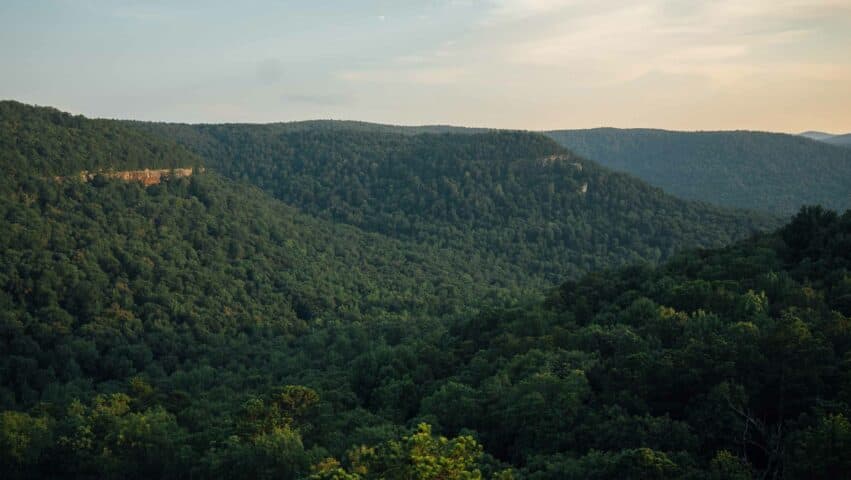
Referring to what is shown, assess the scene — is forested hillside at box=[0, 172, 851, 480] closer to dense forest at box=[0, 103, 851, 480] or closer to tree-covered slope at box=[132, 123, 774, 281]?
dense forest at box=[0, 103, 851, 480]

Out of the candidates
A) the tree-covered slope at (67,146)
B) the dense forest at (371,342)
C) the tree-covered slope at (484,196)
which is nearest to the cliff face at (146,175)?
the tree-covered slope at (67,146)

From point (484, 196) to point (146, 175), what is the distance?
6599 cm

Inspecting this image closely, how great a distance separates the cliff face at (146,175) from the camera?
82688mm

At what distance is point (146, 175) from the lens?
90.8 meters

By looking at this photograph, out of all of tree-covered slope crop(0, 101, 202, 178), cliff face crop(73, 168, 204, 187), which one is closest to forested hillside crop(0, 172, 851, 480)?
cliff face crop(73, 168, 204, 187)

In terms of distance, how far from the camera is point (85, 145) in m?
87.8

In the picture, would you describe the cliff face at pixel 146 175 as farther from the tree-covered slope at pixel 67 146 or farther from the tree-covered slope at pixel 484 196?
the tree-covered slope at pixel 484 196

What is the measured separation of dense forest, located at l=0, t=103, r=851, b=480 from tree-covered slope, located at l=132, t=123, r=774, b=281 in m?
2.01

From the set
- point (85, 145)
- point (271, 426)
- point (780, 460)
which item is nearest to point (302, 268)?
point (85, 145)

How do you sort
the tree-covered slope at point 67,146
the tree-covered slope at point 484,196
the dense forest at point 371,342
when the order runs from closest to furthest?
the dense forest at point 371,342 < the tree-covered slope at point 67,146 < the tree-covered slope at point 484,196

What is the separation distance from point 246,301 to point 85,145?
31.4 m

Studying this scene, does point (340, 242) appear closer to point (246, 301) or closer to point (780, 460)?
point (246, 301)

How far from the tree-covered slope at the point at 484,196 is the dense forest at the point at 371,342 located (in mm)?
2006

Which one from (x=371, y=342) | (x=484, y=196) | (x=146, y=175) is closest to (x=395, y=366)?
(x=371, y=342)
